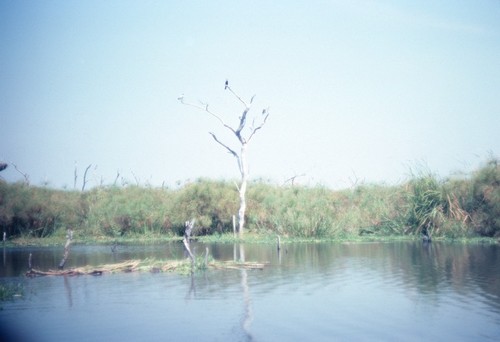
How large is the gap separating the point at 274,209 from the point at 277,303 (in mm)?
22461

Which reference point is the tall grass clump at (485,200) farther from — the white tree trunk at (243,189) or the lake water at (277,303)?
the white tree trunk at (243,189)

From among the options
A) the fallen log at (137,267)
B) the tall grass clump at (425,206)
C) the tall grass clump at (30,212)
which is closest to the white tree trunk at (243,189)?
the tall grass clump at (425,206)

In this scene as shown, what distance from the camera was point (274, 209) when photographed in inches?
1415

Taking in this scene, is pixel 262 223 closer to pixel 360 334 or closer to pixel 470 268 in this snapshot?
pixel 470 268

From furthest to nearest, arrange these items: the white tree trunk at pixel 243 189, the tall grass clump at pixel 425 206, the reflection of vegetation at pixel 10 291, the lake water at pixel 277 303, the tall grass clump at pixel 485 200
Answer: the white tree trunk at pixel 243 189
the tall grass clump at pixel 425 206
the tall grass clump at pixel 485 200
the reflection of vegetation at pixel 10 291
the lake water at pixel 277 303

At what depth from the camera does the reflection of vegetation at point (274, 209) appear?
99.8ft

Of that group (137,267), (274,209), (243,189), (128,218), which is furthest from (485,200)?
(128,218)

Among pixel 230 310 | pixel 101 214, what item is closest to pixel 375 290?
pixel 230 310

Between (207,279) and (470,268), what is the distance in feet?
29.3

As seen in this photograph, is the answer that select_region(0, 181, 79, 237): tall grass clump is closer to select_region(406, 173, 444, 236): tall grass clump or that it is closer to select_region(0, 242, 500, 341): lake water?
select_region(0, 242, 500, 341): lake water

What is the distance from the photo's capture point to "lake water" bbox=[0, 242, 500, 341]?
10844mm

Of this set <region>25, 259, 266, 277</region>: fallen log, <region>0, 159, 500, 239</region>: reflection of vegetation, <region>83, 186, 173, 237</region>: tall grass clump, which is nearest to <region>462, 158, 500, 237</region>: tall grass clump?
<region>0, 159, 500, 239</region>: reflection of vegetation

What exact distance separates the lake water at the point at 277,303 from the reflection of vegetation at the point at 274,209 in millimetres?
8549

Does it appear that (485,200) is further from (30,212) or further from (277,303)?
(30,212)
